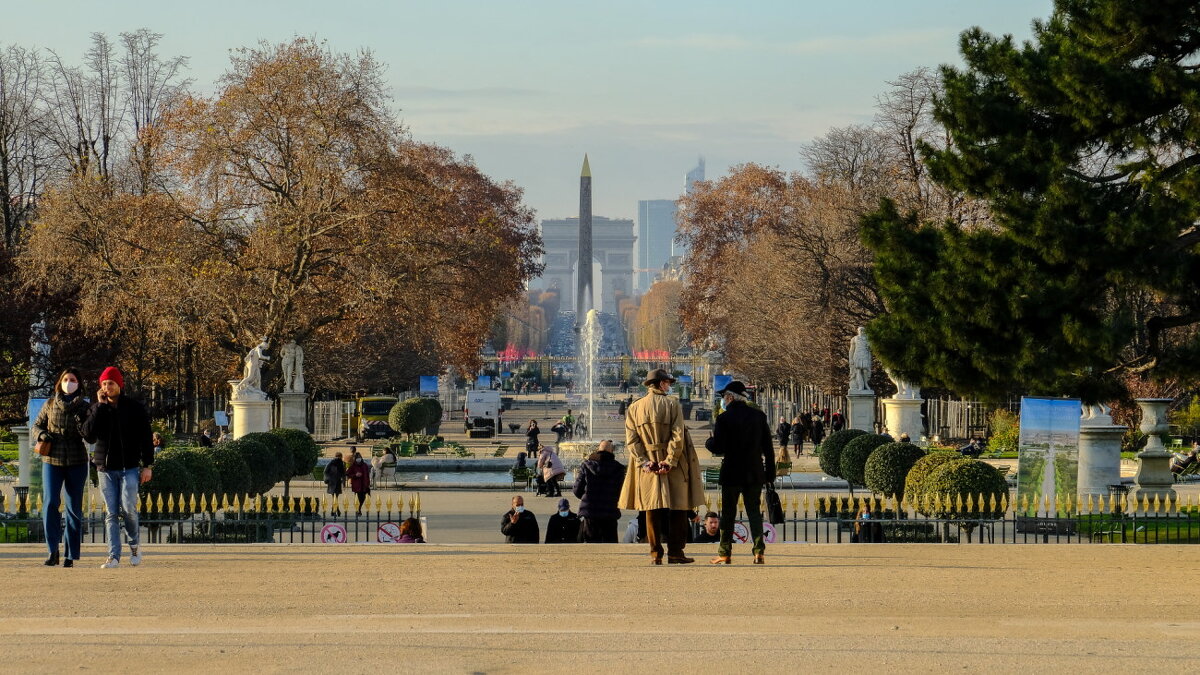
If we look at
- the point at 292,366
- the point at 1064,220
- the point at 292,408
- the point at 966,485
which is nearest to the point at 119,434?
the point at 1064,220

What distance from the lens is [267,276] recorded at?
1556 inches

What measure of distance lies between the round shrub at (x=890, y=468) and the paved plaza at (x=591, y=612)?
425 inches

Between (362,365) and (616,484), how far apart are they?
43530 millimetres

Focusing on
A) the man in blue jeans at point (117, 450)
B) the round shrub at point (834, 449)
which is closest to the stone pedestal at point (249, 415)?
the round shrub at point (834, 449)

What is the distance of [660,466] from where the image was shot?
13.1 m

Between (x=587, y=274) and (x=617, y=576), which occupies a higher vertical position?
(x=587, y=274)

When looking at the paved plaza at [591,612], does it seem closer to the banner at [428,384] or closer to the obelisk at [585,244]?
the banner at [428,384]

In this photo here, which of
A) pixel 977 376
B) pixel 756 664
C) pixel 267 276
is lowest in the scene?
pixel 756 664

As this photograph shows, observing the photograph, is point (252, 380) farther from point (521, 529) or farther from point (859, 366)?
point (521, 529)

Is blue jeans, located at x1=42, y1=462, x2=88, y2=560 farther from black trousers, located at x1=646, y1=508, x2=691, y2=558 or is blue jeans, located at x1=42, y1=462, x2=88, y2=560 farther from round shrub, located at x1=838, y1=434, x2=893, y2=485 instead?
round shrub, located at x1=838, y1=434, x2=893, y2=485

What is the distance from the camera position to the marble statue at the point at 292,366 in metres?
39.5

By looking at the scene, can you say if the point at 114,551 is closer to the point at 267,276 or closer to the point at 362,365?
the point at 267,276

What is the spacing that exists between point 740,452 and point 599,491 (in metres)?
3.06

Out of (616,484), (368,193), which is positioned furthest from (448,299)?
(616,484)
